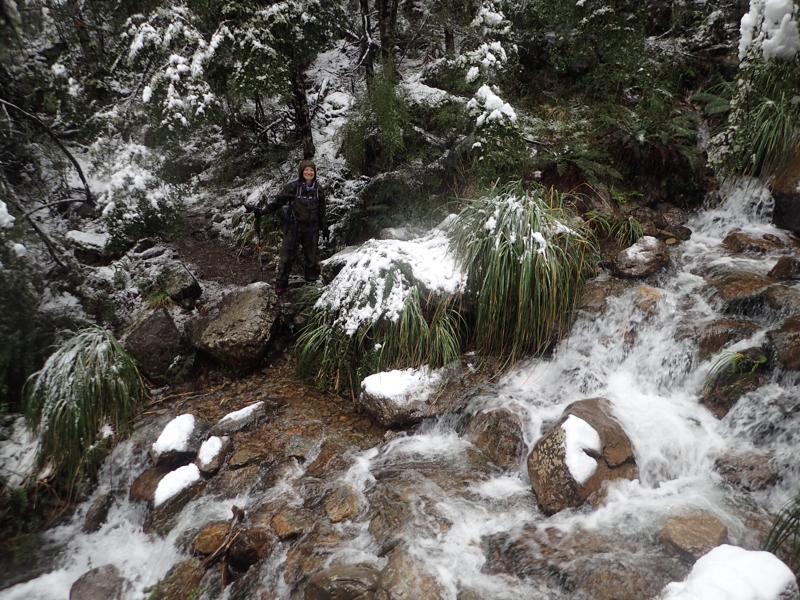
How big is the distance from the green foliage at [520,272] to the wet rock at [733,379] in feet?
4.47

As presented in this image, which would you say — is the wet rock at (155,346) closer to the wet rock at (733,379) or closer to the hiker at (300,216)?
the hiker at (300,216)

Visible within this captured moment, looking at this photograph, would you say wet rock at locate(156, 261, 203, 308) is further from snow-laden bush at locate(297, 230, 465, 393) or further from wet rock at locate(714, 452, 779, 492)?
wet rock at locate(714, 452, 779, 492)

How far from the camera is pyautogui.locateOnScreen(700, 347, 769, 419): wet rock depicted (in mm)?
3502

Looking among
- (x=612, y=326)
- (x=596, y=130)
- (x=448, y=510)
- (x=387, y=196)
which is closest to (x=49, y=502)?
(x=448, y=510)

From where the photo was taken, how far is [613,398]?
3.94 meters

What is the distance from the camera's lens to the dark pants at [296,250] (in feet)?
19.6

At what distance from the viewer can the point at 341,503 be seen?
3434 mm

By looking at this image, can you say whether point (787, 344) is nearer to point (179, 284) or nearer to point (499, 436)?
point (499, 436)

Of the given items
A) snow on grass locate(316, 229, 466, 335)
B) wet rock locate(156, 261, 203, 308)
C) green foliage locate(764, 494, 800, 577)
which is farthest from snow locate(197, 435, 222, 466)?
green foliage locate(764, 494, 800, 577)

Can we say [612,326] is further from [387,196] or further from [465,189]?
[387,196]

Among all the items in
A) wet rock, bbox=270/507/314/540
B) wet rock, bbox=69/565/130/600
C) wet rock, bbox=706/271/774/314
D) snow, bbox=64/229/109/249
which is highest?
snow, bbox=64/229/109/249

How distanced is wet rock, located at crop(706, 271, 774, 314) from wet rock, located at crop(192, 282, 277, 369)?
4945mm

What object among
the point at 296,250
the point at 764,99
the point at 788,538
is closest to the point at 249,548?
the point at 788,538

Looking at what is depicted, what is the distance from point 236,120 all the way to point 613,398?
8.06 meters
